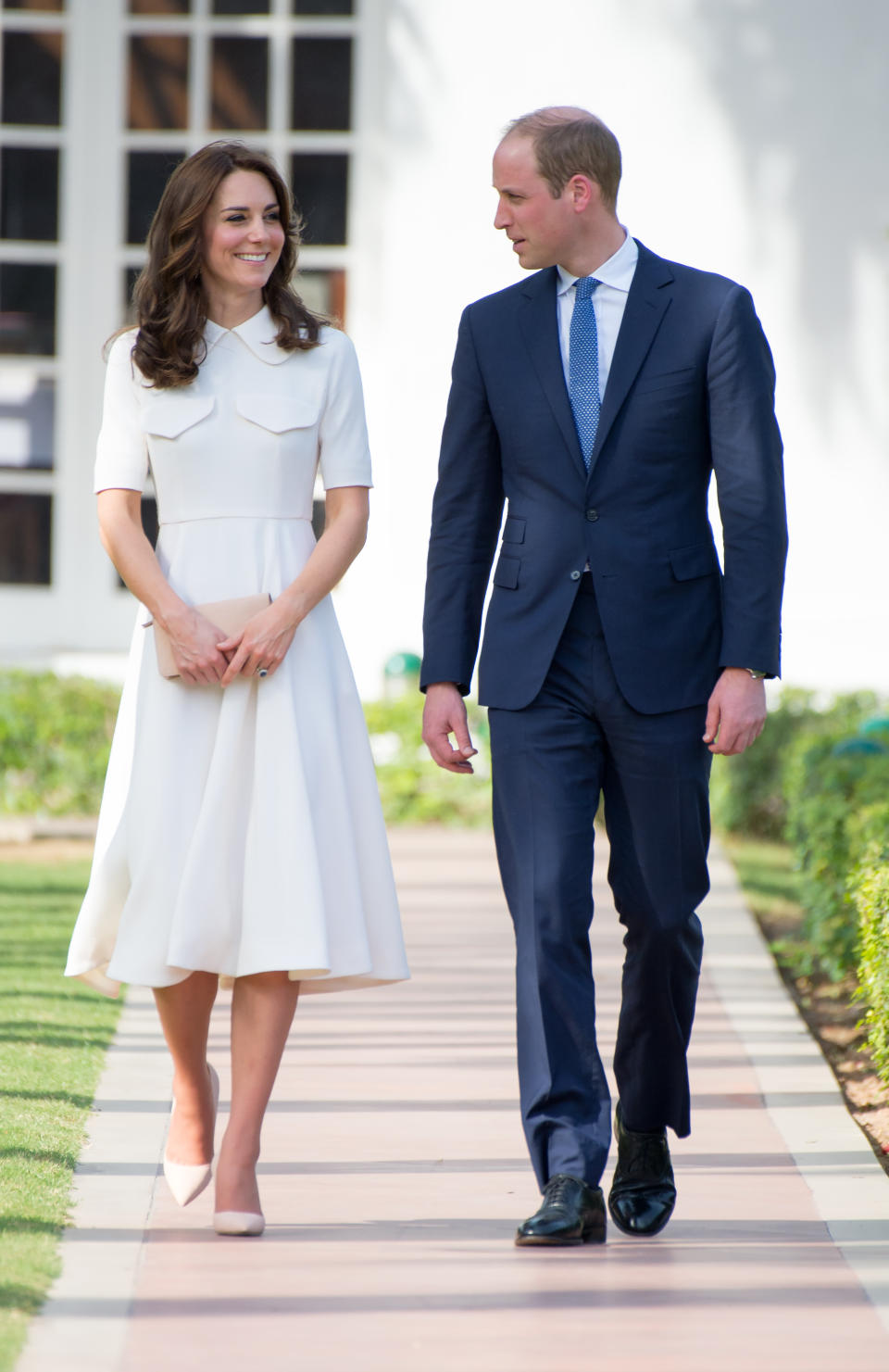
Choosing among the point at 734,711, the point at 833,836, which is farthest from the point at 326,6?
the point at 734,711

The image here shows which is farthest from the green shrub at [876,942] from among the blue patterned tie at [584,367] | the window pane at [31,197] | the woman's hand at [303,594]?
the window pane at [31,197]

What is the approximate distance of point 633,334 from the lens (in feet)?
11.8

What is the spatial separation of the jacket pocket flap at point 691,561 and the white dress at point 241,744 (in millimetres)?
644

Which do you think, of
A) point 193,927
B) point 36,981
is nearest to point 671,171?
point 36,981

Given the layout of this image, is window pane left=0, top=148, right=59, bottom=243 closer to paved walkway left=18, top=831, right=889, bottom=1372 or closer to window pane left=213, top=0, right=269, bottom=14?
window pane left=213, top=0, right=269, bottom=14

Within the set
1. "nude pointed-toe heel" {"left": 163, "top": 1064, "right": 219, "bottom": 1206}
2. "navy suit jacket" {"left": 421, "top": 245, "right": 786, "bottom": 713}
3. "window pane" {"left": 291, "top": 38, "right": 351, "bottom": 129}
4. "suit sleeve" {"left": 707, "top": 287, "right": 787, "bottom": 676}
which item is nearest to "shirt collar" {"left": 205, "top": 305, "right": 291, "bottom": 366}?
"navy suit jacket" {"left": 421, "top": 245, "right": 786, "bottom": 713}

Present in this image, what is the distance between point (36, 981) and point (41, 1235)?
102 inches

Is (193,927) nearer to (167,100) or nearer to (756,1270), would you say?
(756,1270)

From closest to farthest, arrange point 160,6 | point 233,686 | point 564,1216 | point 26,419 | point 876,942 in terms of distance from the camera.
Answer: point 564,1216 → point 233,686 → point 876,942 → point 160,6 → point 26,419

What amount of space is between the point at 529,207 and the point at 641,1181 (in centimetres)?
186

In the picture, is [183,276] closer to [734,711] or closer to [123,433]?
[123,433]

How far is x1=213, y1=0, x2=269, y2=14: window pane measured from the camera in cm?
1041

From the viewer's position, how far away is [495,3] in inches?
389

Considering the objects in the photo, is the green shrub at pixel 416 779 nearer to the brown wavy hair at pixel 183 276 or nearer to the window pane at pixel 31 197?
the window pane at pixel 31 197
